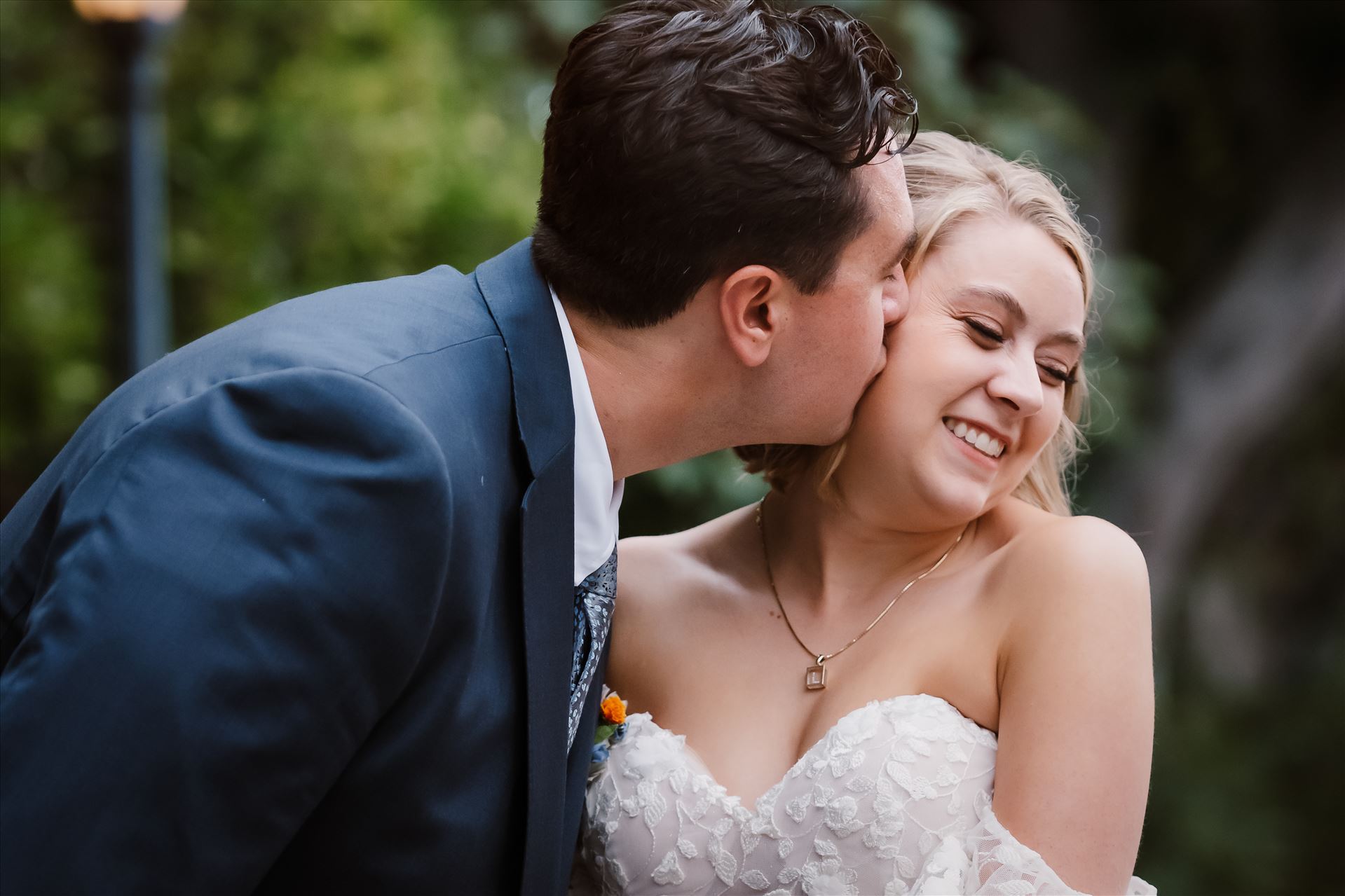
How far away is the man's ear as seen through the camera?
7.82 ft

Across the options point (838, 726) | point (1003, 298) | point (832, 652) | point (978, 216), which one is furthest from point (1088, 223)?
point (838, 726)

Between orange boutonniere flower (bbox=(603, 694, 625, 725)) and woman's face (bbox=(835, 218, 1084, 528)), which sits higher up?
woman's face (bbox=(835, 218, 1084, 528))

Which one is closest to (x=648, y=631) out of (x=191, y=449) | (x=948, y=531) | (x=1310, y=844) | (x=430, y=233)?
(x=948, y=531)

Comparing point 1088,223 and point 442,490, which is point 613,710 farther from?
point 1088,223

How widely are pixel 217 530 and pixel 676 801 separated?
4.18 feet

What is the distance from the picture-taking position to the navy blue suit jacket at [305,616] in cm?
164

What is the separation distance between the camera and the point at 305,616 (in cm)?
172

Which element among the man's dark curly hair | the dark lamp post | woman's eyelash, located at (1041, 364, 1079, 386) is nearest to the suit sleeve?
the man's dark curly hair

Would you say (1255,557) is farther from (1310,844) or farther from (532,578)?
(532,578)

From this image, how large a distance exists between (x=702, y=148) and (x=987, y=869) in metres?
1.35

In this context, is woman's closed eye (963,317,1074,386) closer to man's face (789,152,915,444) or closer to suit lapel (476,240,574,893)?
man's face (789,152,915,444)

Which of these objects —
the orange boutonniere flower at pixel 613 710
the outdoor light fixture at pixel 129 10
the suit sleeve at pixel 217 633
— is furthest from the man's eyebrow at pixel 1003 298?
the outdoor light fixture at pixel 129 10

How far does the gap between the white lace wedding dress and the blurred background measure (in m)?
1.64

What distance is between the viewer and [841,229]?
2428mm
